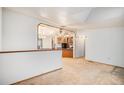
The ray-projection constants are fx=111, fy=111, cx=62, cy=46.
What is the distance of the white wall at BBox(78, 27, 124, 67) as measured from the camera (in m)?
5.94

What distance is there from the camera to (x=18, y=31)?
409 centimetres

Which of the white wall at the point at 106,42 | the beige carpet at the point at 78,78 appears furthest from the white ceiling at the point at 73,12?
the beige carpet at the point at 78,78

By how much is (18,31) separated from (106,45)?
16.5 feet

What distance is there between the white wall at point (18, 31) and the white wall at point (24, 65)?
2.26 ft

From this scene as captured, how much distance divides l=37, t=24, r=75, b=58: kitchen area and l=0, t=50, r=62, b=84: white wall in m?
1.13

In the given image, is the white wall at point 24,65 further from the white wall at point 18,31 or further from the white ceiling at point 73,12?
the white ceiling at point 73,12

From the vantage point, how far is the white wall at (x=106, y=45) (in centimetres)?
594

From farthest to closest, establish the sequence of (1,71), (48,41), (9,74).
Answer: (48,41) < (9,74) < (1,71)

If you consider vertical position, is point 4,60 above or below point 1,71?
above

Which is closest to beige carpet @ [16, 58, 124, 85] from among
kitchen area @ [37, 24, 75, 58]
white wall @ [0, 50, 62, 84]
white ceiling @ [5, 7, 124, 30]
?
white wall @ [0, 50, 62, 84]
